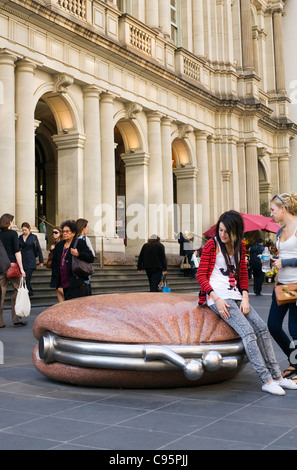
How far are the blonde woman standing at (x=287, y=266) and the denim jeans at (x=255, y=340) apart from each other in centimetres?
34

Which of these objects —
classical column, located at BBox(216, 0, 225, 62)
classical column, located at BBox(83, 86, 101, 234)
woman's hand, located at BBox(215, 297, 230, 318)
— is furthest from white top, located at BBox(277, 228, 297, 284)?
classical column, located at BBox(216, 0, 225, 62)

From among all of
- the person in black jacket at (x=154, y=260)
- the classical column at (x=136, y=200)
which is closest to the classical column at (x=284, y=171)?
the classical column at (x=136, y=200)

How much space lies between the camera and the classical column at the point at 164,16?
23.6 metres

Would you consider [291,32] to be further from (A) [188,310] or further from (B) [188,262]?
(A) [188,310]

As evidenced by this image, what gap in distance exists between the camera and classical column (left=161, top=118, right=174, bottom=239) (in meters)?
22.9

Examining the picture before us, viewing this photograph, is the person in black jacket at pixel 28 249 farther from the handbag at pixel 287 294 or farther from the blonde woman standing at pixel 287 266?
the handbag at pixel 287 294

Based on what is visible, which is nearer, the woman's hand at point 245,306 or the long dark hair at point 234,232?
the woman's hand at point 245,306

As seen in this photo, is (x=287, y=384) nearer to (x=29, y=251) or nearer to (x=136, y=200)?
(x=29, y=251)

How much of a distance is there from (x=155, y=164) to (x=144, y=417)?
61.9 ft

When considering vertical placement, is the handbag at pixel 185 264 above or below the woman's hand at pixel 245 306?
above

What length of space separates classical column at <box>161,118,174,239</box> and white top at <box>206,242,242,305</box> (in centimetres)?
1721

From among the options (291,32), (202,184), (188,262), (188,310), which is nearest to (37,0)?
(188,262)
